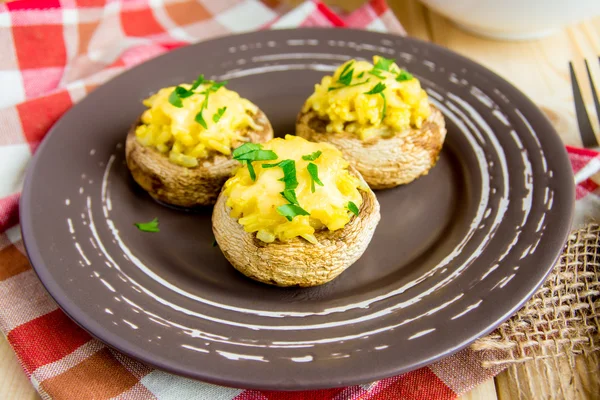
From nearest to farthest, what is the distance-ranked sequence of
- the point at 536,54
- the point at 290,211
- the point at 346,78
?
the point at 290,211
the point at 346,78
the point at 536,54

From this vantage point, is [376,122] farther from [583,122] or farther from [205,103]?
[583,122]

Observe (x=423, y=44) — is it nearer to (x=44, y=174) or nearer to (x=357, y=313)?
(x=357, y=313)

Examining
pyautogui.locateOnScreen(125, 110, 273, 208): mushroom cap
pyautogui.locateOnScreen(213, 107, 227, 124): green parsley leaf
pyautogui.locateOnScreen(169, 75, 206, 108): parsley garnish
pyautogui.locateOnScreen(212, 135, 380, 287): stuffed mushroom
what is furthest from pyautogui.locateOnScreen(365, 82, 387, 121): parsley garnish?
pyautogui.locateOnScreen(169, 75, 206, 108): parsley garnish

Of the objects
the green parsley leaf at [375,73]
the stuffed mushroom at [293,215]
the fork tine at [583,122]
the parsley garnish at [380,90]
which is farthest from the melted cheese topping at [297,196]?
the fork tine at [583,122]

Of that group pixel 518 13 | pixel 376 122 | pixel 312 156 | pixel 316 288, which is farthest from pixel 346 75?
pixel 518 13

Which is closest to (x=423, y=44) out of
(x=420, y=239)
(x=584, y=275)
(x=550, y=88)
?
(x=550, y=88)

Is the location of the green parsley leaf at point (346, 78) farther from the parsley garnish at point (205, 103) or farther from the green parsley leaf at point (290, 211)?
the green parsley leaf at point (290, 211)

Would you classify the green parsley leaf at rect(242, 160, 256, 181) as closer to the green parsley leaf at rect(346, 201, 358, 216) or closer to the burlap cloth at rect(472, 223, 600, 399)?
the green parsley leaf at rect(346, 201, 358, 216)
